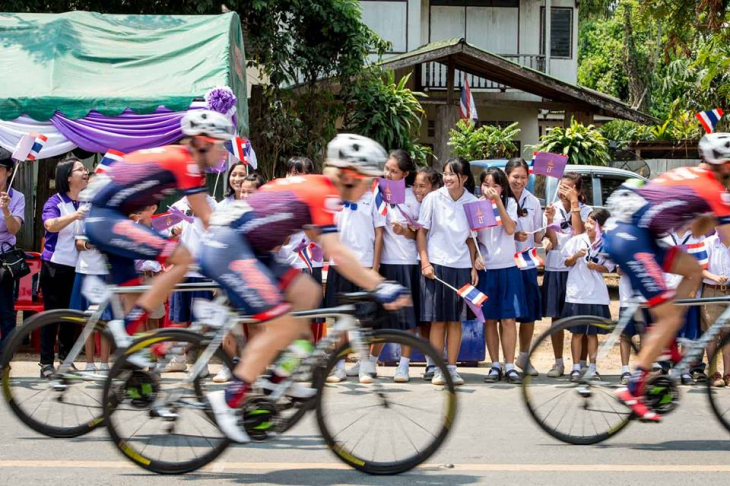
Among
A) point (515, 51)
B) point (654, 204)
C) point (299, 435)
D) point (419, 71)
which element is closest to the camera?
point (654, 204)

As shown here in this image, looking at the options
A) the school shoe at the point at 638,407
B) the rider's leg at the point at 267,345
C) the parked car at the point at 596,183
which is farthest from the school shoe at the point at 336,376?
the parked car at the point at 596,183

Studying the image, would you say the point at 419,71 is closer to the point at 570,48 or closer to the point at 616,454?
the point at 570,48

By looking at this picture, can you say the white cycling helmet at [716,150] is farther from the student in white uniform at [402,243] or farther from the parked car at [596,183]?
the parked car at [596,183]

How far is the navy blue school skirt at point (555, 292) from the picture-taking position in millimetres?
9695

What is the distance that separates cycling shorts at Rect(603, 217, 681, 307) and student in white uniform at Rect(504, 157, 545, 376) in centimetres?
302

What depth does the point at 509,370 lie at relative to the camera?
927 centimetres

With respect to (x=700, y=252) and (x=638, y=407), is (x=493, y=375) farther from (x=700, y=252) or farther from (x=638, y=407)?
(x=638, y=407)

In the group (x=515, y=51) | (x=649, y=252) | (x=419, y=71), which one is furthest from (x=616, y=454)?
(x=515, y=51)

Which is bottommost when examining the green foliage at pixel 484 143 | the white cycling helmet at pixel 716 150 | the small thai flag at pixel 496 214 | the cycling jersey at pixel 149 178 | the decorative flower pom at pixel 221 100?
the small thai flag at pixel 496 214

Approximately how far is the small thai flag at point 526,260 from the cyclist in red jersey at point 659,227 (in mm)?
2985

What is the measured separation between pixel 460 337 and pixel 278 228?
400cm

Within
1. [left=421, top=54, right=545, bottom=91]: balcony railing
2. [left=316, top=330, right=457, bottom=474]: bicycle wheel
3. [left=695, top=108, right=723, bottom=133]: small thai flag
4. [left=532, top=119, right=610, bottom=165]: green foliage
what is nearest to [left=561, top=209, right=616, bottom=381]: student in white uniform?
[left=695, top=108, right=723, bottom=133]: small thai flag

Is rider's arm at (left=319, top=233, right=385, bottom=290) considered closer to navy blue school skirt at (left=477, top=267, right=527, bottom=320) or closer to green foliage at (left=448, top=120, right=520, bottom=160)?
navy blue school skirt at (left=477, top=267, right=527, bottom=320)

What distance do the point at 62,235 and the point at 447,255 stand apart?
369 cm
